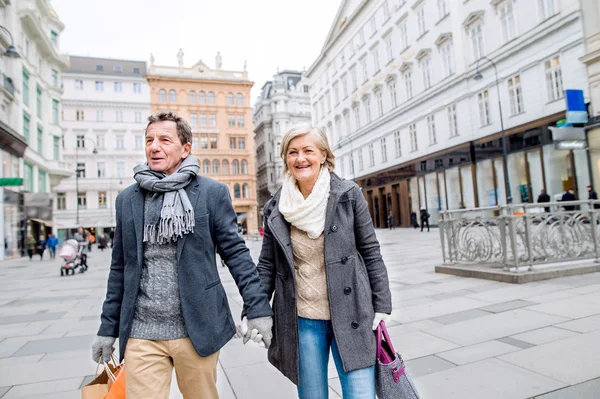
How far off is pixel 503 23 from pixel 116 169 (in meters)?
47.1

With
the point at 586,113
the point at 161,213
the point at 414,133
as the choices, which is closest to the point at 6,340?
the point at 161,213

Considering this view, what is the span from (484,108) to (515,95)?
2.33 m

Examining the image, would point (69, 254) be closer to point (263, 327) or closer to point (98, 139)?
point (263, 327)

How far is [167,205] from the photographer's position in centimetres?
208

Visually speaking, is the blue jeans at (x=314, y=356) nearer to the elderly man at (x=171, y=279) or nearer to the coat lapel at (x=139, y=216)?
the elderly man at (x=171, y=279)

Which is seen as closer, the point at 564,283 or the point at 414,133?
the point at 564,283

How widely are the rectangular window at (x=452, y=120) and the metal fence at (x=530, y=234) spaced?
19872 mm

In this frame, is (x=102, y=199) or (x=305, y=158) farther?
(x=102, y=199)

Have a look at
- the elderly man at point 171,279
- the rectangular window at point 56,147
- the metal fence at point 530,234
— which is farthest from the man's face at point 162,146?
the rectangular window at point 56,147

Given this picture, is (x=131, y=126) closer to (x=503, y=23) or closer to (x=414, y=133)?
(x=414, y=133)

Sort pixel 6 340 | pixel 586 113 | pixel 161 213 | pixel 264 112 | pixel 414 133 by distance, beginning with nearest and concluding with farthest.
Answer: pixel 161 213 < pixel 6 340 < pixel 586 113 < pixel 414 133 < pixel 264 112

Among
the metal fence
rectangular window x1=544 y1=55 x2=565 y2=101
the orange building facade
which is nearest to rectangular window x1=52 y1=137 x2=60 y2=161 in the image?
the orange building facade

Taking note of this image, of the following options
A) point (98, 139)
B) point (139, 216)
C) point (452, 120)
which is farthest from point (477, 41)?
point (98, 139)

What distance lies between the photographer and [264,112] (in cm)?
7725
